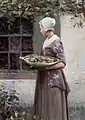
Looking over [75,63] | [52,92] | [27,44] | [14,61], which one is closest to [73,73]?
[75,63]

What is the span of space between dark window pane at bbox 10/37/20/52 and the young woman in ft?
7.72

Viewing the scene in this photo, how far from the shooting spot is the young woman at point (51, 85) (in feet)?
19.5

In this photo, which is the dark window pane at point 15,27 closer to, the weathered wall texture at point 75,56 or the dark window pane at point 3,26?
the dark window pane at point 3,26

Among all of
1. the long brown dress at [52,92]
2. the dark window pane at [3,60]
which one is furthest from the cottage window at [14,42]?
the long brown dress at [52,92]

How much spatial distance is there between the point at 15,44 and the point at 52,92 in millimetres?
2561

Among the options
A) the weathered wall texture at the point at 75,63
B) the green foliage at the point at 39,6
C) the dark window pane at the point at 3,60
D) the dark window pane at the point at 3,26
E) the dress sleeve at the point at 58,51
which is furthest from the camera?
the dark window pane at the point at 3,60

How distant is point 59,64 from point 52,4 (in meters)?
1.07

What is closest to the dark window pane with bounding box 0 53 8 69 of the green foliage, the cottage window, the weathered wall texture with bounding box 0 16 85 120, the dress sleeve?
the cottage window

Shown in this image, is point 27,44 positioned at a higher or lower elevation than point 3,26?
lower

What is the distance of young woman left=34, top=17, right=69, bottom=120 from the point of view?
595cm

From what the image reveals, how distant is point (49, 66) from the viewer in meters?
5.87

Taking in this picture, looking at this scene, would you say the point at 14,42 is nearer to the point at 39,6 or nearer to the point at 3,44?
the point at 3,44

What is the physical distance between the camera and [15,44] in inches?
333

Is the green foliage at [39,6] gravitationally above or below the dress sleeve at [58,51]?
above
